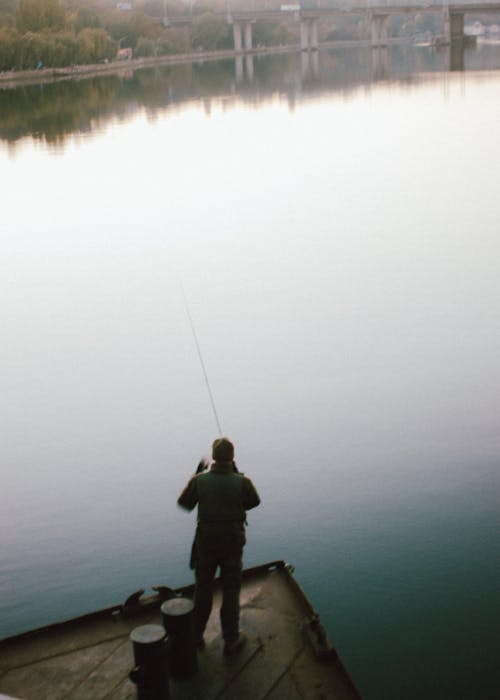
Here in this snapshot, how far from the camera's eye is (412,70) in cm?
8331

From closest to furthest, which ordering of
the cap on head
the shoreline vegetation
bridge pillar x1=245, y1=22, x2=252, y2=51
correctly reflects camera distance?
1. the cap on head
2. the shoreline vegetation
3. bridge pillar x1=245, y1=22, x2=252, y2=51

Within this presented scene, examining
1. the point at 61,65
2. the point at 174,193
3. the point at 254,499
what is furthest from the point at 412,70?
the point at 254,499

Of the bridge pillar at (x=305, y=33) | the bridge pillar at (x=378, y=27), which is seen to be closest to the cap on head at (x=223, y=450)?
the bridge pillar at (x=305, y=33)

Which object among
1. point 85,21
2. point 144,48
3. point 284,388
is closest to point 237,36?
point 144,48

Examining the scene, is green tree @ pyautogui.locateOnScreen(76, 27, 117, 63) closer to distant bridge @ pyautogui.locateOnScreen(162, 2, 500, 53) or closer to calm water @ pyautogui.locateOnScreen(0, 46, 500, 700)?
distant bridge @ pyautogui.locateOnScreen(162, 2, 500, 53)

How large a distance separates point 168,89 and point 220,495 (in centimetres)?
6764

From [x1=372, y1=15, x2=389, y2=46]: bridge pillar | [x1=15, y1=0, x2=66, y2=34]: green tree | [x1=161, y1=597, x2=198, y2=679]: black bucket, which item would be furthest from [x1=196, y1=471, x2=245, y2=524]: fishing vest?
[x1=372, y1=15, x2=389, y2=46]: bridge pillar

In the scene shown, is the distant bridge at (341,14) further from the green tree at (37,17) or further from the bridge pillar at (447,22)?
the green tree at (37,17)

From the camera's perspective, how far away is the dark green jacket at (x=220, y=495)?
5.83 metres

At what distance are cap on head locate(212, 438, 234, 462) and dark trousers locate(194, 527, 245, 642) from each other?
0.46 metres

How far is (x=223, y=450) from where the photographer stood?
5.73 meters

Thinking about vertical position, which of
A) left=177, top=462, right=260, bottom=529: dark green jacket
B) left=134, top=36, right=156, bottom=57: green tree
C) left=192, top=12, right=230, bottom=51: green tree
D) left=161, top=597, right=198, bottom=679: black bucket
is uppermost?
left=192, top=12, right=230, bottom=51: green tree

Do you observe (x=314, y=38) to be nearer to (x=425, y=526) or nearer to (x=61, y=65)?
(x=61, y=65)

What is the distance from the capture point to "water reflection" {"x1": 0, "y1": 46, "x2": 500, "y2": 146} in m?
50.1
